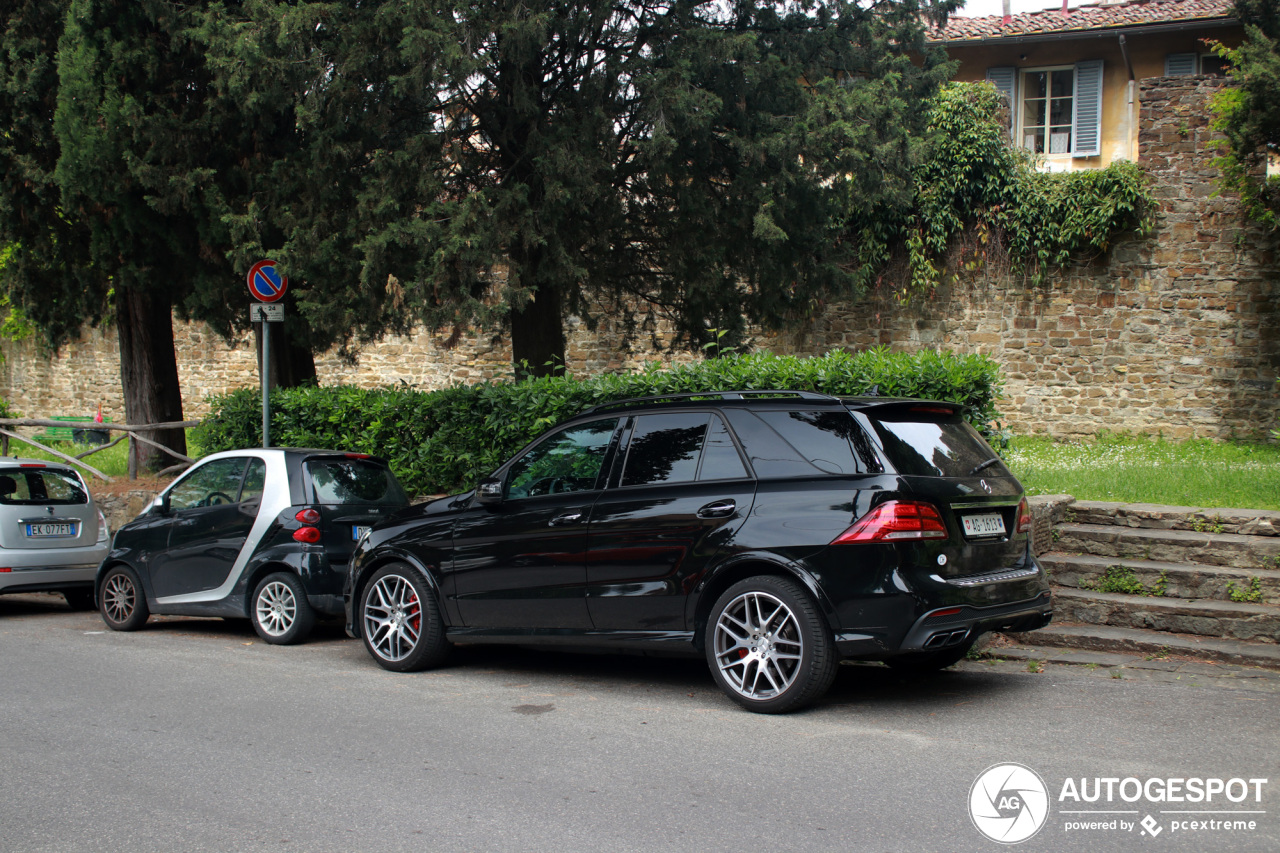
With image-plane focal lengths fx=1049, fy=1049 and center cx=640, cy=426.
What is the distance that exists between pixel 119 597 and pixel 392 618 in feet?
11.9

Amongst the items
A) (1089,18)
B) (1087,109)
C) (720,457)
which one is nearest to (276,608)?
(720,457)

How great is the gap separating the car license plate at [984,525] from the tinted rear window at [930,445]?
0.24 metres

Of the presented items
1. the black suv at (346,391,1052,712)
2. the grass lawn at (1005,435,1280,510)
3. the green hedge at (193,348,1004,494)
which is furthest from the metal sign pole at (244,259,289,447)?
the grass lawn at (1005,435,1280,510)

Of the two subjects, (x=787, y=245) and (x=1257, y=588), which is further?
(x=787, y=245)

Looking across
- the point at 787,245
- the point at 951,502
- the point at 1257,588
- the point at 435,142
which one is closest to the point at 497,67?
the point at 435,142

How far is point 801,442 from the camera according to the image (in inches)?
227

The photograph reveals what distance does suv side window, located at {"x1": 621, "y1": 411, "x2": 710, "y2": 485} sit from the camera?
611cm

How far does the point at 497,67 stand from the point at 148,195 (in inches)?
183

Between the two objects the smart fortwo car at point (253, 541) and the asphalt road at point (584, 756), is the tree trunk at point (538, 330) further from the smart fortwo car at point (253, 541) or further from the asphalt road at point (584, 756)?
the asphalt road at point (584, 756)

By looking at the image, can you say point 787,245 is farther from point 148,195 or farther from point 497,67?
point 148,195

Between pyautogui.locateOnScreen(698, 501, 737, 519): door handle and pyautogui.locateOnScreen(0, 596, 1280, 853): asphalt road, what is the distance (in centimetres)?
107

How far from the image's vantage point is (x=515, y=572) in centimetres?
654

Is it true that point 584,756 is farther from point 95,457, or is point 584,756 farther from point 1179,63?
point 1179,63

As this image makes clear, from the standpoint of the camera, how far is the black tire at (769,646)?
5.37 meters
